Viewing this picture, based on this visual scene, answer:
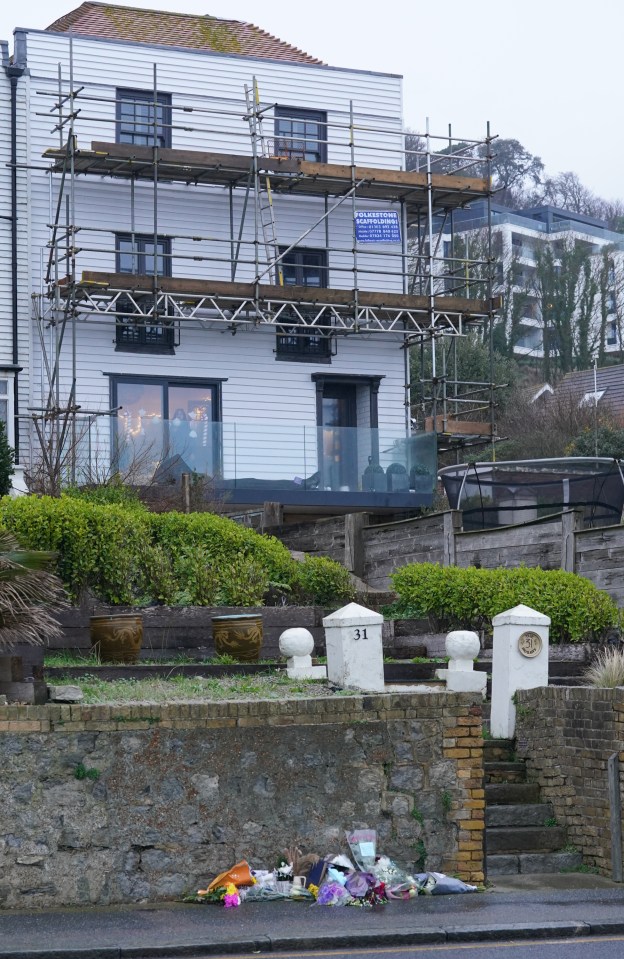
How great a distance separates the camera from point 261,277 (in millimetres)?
29859

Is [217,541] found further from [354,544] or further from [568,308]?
[568,308]

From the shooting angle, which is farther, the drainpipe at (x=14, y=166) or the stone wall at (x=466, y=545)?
the drainpipe at (x=14, y=166)

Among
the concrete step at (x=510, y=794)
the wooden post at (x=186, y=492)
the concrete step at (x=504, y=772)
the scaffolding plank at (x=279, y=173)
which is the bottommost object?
the concrete step at (x=510, y=794)

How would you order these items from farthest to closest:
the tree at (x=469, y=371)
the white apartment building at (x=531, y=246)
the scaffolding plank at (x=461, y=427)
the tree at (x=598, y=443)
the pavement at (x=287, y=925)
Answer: the white apartment building at (x=531, y=246) < the tree at (x=469, y=371) < the tree at (x=598, y=443) < the scaffolding plank at (x=461, y=427) < the pavement at (x=287, y=925)

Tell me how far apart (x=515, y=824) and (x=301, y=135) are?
21807 mm

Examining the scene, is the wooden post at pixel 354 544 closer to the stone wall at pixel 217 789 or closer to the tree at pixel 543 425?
the stone wall at pixel 217 789

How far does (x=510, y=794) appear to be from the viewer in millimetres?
13477

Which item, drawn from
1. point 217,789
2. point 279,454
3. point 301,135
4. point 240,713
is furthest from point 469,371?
point 217,789

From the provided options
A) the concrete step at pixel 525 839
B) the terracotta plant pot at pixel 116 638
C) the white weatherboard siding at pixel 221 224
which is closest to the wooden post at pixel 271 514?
the white weatherboard siding at pixel 221 224

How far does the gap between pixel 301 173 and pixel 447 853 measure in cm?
2070

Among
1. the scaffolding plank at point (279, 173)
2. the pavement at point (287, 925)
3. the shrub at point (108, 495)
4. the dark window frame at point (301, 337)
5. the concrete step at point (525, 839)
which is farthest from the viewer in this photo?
the dark window frame at point (301, 337)

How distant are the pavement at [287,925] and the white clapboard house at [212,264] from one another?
618 inches

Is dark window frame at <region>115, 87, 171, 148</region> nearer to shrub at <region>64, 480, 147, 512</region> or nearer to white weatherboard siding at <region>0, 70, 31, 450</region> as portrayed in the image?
white weatherboard siding at <region>0, 70, 31, 450</region>

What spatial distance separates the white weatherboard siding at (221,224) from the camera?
29.6 m
